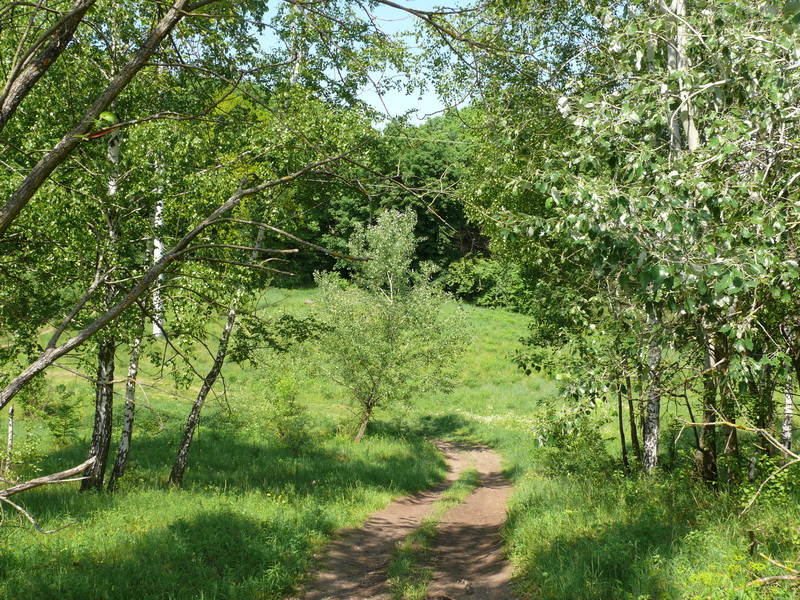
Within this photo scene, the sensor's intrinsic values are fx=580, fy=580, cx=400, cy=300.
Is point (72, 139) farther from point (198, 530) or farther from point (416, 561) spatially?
point (416, 561)

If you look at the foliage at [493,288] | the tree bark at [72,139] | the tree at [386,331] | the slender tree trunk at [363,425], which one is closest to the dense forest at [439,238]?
the tree bark at [72,139]

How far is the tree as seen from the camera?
19.2m

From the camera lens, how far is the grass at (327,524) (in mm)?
6145

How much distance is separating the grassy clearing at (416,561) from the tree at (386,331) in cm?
678

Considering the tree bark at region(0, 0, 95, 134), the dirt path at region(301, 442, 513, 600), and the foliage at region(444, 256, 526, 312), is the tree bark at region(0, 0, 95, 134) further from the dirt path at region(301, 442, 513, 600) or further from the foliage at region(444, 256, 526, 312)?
the foliage at region(444, 256, 526, 312)

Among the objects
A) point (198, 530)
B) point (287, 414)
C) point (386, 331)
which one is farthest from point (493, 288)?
point (198, 530)

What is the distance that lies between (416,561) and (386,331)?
38.0ft

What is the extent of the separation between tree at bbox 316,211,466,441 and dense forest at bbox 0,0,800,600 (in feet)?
8.71

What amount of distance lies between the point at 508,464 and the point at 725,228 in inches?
530

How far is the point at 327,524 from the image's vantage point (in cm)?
1022

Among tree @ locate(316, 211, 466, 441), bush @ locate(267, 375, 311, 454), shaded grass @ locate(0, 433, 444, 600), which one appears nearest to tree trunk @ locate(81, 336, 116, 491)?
shaded grass @ locate(0, 433, 444, 600)

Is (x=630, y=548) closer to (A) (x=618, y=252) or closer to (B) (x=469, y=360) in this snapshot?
(A) (x=618, y=252)

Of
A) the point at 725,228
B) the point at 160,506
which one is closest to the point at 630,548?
the point at 725,228

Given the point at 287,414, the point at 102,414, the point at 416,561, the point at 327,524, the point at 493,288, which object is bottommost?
the point at 416,561
